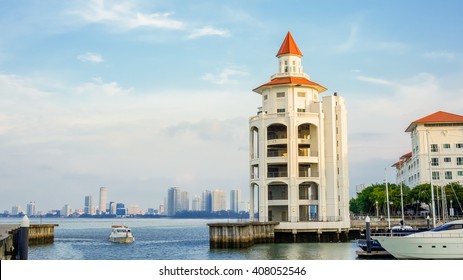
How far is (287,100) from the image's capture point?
54094mm

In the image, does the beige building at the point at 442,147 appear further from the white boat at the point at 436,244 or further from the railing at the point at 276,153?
the white boat at the point at 436,244

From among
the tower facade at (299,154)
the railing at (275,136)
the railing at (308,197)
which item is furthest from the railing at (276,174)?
the railing at (275,136)

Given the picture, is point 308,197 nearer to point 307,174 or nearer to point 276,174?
point 307,174

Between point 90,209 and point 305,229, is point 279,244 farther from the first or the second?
point 90,209

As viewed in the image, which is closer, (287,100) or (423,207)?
(287,100)

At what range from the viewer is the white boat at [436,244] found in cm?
2822

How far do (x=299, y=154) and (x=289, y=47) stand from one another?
9861 millimetres

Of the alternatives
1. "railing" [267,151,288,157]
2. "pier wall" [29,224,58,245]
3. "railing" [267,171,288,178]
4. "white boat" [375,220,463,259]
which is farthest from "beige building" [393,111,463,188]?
"white boat" [375,220,463,259]

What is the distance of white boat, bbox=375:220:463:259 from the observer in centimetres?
2822

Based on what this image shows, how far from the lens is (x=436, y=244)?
28.4 meters

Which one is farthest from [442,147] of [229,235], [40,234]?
[40,234]

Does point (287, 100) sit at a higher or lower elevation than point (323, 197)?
higher

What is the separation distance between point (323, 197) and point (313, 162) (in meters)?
3.16
